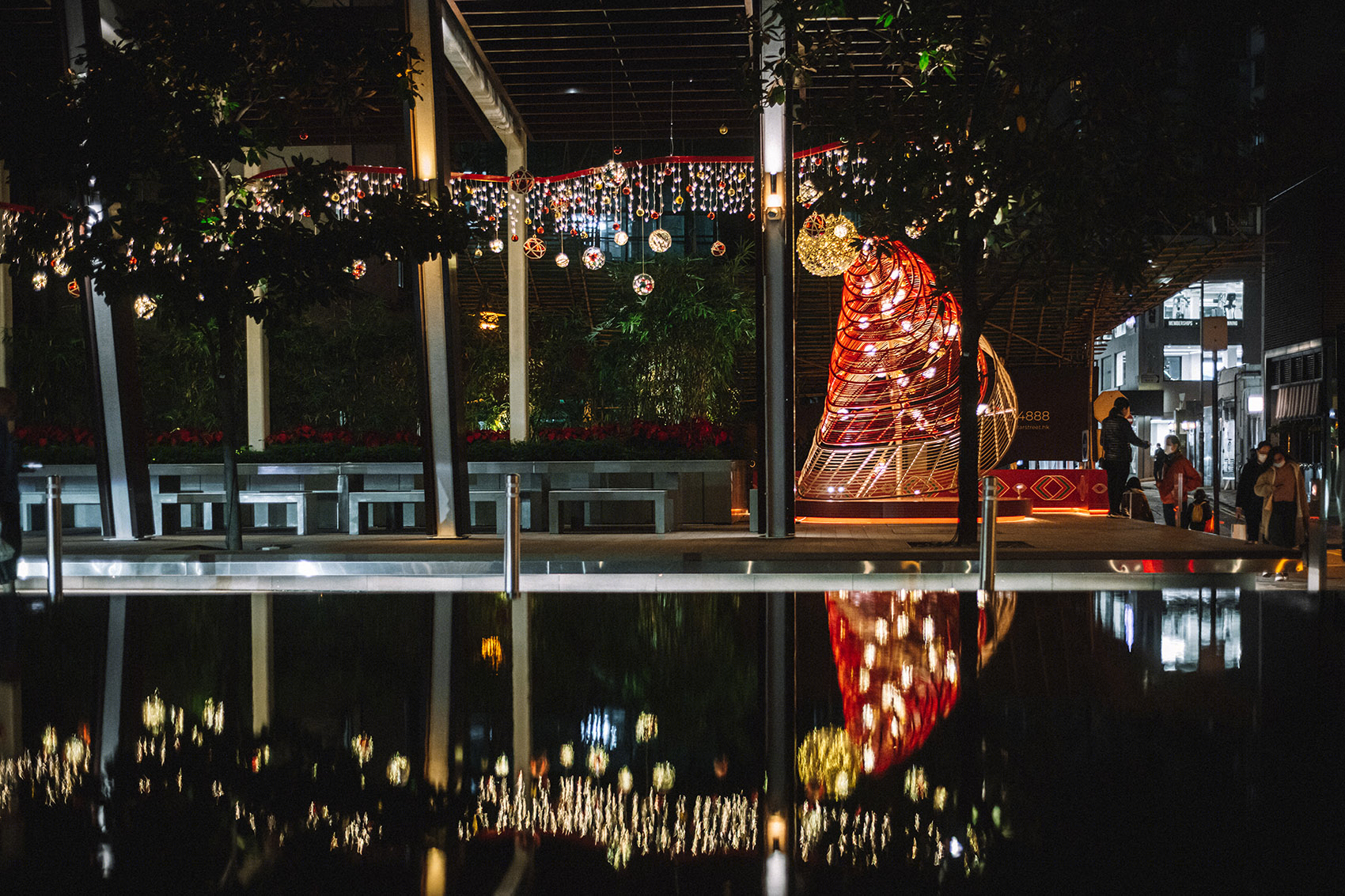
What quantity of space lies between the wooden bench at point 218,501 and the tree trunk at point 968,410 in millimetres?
9030

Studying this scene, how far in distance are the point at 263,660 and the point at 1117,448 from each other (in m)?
15.6

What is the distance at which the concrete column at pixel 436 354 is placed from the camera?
48.4ft

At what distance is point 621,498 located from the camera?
1572 cm

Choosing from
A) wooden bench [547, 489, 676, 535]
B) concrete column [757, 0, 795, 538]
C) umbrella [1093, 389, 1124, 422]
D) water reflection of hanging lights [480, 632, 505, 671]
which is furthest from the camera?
umbrella [1093, 389, 1124, 422]

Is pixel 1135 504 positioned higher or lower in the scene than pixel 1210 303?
lower

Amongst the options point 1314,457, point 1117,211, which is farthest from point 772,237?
point 1314,457

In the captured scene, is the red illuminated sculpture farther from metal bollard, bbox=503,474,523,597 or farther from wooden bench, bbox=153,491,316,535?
wooden bench, bbox=153,491,316,535

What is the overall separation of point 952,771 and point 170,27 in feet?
34.5

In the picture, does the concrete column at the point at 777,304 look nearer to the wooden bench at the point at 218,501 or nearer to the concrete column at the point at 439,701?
the concrete column at the point at 439,701

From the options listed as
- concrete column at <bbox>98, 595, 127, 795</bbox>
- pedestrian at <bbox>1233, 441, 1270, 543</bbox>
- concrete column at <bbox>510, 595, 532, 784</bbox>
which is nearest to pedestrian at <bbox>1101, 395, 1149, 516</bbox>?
pedestrian at <bbox>1233, 441, 1270, 543</bbox>

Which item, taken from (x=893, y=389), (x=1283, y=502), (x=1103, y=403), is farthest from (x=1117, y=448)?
(x=1103, y=403)

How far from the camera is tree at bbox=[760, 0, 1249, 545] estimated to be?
11.1 meters

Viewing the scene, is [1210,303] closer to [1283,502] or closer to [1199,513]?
[1199,513]

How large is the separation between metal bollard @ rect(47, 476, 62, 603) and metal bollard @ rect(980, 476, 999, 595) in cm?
785
